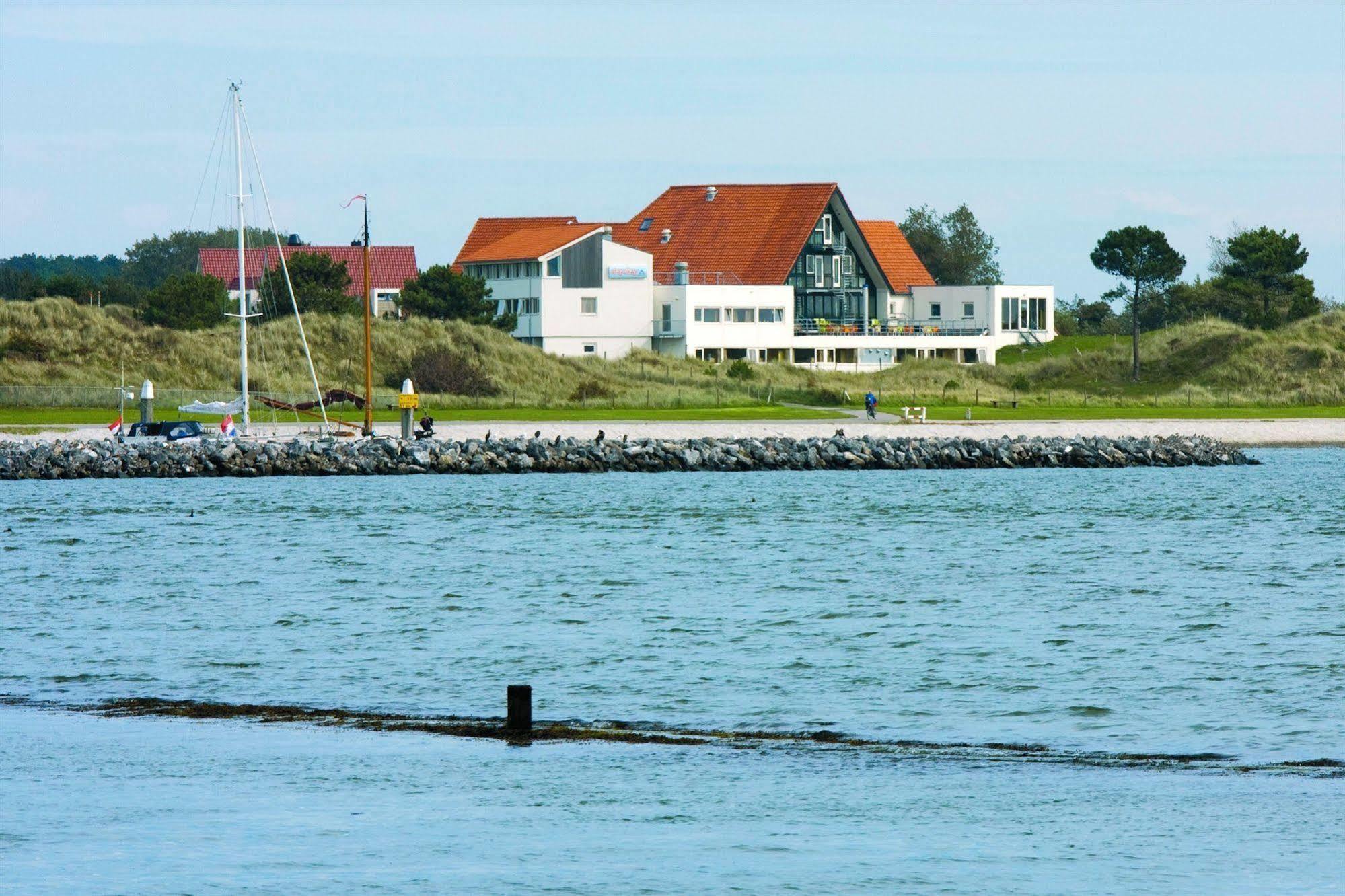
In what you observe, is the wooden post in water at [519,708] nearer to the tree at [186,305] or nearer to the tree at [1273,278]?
the tree at [186,305]

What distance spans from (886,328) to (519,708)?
9813 cm

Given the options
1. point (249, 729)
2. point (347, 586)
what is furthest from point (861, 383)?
point (249, 729)

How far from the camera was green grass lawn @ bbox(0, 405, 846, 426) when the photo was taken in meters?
68.9

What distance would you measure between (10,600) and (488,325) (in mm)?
71223

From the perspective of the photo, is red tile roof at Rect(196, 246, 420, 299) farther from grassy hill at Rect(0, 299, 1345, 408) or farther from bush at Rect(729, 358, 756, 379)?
bush at Rect(729, 358, 756, 379)

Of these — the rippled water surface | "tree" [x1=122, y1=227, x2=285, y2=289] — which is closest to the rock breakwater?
the rippled water surface

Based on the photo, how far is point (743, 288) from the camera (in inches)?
4126

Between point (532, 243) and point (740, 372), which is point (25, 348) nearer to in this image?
point (532, 243)

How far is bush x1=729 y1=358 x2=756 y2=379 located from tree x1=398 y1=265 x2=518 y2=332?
1596 centimetres

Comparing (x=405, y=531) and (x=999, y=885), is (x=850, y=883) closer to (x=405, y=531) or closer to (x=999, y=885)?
(x=999, y=885)

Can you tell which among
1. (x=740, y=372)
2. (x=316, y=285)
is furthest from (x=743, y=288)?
(x=316, y=285)

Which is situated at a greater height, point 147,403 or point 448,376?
point 448,376

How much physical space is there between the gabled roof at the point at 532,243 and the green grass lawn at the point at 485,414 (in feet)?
83.7

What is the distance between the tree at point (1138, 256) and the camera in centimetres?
10675
